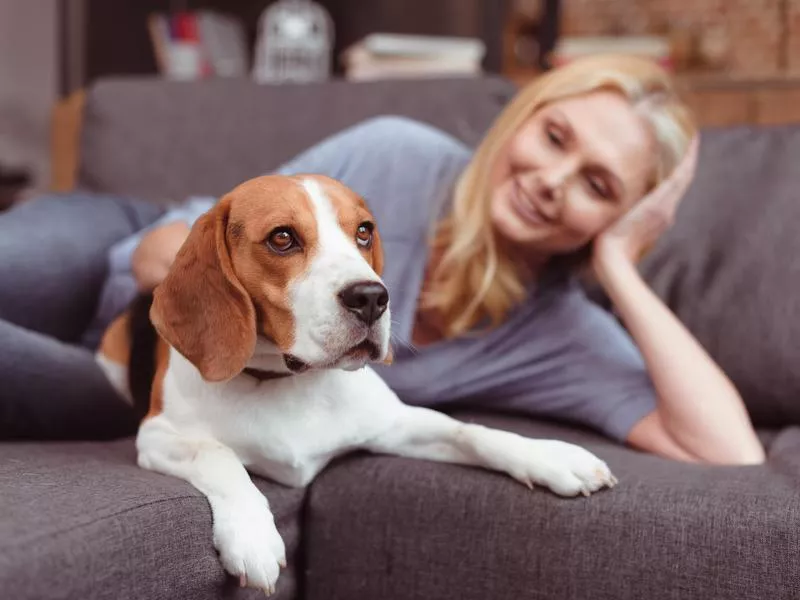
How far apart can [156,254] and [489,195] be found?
572 mm

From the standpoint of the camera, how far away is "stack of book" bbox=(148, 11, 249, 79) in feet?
9.98

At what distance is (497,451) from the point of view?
1.13 m

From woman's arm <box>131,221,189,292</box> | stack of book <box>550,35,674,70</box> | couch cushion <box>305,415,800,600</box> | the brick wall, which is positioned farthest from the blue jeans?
the brick wall

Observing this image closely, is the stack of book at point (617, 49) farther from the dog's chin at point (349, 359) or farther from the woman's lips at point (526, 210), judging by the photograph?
the dog's chin at point (349, 359)

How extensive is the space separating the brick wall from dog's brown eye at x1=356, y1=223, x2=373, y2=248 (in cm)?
204

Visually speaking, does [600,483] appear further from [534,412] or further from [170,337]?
[170,337]

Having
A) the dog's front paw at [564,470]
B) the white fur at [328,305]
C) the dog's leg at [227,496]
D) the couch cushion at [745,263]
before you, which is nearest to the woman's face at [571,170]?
the couch cushion at [745,263]

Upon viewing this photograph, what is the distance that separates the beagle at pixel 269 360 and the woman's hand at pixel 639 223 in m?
0.50

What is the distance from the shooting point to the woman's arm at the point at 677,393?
4.47 ft

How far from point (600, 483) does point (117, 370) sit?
787 millimetres

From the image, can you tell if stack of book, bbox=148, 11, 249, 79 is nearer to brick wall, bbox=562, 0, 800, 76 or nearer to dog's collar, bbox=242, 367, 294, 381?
brick wall, bbox=562, 0, 800, 76

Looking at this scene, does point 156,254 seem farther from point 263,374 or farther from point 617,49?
point 617,49

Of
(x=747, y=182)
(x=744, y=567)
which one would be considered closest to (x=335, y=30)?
(x=747, y=182)

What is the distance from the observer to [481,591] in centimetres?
110
